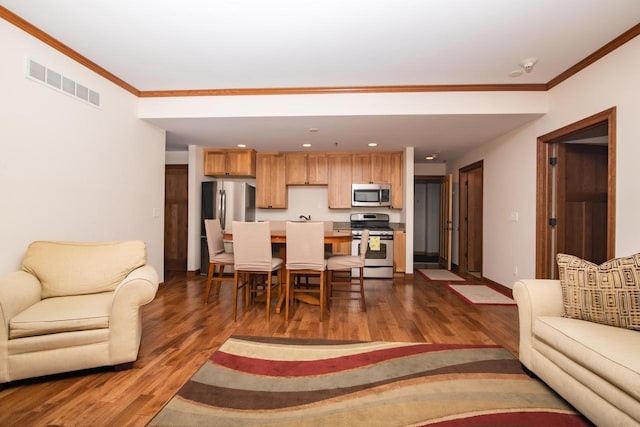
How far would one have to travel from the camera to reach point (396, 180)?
5500mm

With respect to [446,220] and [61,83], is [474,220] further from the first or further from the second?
[61,83]

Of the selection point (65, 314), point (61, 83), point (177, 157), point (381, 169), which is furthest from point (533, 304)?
point (177, 157)

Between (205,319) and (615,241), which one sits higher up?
(615,241)

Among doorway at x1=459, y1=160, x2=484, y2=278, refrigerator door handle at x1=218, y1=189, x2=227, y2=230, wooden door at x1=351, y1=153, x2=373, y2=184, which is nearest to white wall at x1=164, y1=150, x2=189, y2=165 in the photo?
refrigerator door handle at x1=218, y1=189, x2=227, y2=230

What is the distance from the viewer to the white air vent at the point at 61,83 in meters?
2.50

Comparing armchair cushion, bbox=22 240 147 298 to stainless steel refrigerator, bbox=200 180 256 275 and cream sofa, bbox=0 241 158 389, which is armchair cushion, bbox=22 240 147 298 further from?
stainless steel refrigerator, bbox=200 180 256 275

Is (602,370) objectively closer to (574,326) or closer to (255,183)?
(574,326)

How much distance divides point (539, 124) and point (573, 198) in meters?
0.92

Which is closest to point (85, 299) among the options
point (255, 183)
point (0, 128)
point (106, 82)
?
point (0, 128)

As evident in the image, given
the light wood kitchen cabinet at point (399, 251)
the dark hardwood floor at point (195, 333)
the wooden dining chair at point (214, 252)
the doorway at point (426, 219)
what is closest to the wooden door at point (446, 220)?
the light wood kitchen cabinet at point (399, 251)

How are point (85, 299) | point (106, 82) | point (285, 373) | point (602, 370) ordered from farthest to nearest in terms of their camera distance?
point (106, 82) → point (85, 299) → point (285, 373) → point (602, 370)

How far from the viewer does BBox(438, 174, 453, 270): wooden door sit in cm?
574

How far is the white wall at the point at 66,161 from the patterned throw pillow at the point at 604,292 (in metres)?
3.88

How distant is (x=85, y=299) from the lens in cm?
213
